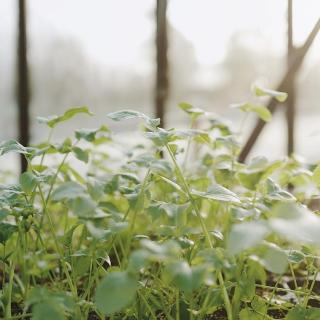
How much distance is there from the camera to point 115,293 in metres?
0.55

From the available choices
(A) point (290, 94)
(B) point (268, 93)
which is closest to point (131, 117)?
(B) point (268, 93)

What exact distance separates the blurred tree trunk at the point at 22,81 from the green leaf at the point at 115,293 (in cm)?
145

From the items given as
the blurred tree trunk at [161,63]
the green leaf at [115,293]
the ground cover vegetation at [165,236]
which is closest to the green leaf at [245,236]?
the ground cover vegetation at [165,236]

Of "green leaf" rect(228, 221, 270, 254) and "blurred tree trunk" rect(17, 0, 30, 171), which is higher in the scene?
"green leaf" rect(228, 221, 270, 254)

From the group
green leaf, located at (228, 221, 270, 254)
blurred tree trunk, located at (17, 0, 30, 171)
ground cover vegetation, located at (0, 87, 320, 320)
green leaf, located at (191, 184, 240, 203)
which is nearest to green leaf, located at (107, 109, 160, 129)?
ground cover vegetation, located at (0, 87, 320, 320)

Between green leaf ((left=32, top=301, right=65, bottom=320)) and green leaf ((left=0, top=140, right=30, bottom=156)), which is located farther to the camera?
green leaf ((left=0, top=140, right=30, bottom=156))

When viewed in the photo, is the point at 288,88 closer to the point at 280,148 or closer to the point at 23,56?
the point at 280,148

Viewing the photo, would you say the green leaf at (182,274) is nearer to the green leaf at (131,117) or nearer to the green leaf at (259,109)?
the green leaf at (131,117)

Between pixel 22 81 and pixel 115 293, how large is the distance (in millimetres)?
1465

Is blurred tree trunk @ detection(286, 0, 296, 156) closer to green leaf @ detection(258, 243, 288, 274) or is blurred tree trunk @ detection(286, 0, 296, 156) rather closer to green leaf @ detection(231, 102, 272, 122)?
green leaf @ detection(231, 102, 272, 122)

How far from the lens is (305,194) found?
46.5 inches

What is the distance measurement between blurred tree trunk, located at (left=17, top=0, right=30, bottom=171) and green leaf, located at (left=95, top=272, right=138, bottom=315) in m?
1.45

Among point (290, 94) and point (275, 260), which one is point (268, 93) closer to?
point (275, 260)

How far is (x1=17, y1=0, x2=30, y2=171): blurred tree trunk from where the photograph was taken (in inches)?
73.1
